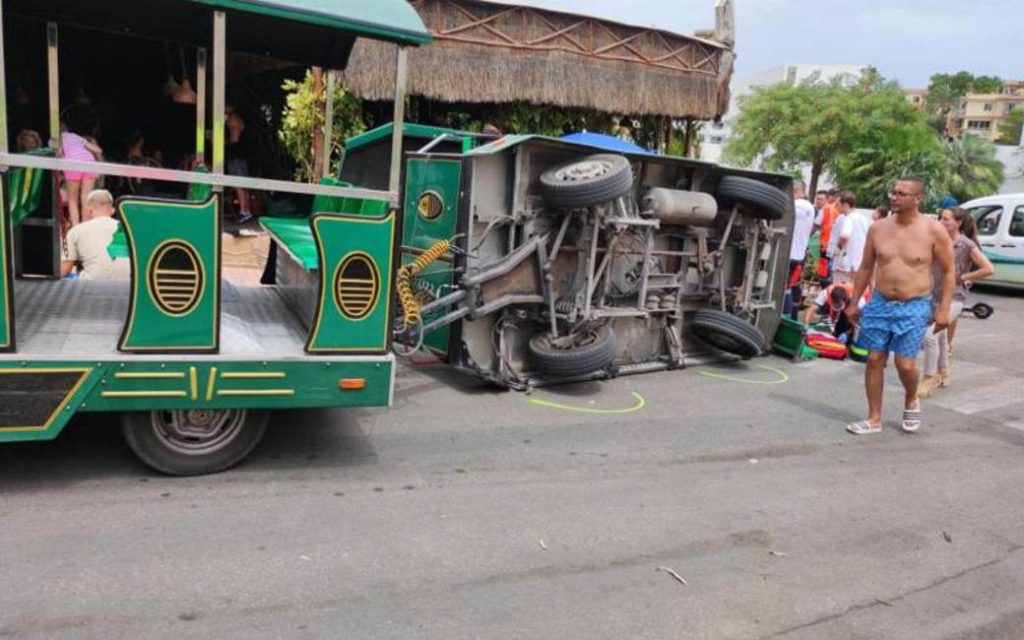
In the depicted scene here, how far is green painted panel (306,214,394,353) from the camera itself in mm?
4062

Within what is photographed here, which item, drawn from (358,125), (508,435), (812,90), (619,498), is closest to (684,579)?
(619,498)

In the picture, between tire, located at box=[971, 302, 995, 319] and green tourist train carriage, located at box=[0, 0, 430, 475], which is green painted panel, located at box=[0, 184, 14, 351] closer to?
green tourist train carriage, located at box=[0, 0, 430, 475]

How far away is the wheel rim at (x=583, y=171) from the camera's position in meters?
6.02

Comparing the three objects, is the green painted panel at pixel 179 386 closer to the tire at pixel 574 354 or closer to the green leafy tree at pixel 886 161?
the tire at pixel 574 354

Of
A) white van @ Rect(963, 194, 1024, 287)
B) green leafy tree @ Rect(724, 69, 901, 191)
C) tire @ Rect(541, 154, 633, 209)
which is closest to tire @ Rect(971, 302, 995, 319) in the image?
white van @ Rect(963, 194, 1024, 287)

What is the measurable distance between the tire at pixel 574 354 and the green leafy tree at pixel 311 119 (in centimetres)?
469

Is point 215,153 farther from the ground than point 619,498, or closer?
farther from the ground

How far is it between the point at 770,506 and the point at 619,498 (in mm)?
868

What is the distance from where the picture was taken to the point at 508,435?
534cm

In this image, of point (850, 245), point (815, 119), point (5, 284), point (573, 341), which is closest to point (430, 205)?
point (573, 341)

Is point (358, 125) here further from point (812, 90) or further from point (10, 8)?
point (812, 90)

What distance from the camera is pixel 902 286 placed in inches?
226

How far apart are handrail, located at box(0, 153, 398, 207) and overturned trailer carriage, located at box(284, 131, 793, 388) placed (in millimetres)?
1617

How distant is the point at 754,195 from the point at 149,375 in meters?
5.52
